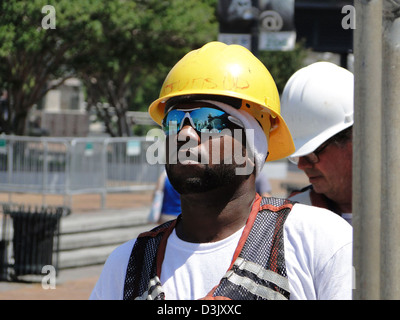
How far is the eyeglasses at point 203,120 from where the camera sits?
2467 mm

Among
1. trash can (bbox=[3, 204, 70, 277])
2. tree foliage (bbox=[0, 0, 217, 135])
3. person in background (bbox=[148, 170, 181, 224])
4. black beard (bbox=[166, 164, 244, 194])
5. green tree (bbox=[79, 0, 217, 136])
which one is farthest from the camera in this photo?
green tree (bbox=[79, 0, 217, 136])

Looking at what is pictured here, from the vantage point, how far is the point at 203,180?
7.91ft

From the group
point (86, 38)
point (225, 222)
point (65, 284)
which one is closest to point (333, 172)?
point (225, 222)

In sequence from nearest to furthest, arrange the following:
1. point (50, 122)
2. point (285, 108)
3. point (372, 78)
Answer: point (372, 78) → point (285, 108) → point (50, 122)

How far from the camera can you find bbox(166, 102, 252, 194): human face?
2.41 m

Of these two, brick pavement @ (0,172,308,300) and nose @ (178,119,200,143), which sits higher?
nose @ (178,119,200,143)

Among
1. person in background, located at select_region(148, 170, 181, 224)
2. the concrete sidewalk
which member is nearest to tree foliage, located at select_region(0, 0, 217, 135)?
the concrete sidewalk

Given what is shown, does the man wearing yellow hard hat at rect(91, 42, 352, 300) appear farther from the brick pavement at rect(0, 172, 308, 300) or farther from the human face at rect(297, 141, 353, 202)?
the brick pavement at rect(0, 172, 308, 300)

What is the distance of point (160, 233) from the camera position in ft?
8.45

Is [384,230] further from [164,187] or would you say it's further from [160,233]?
[164,187]

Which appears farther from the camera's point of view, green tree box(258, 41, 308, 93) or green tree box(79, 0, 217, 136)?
green tree box(258, 41, 308, 93)

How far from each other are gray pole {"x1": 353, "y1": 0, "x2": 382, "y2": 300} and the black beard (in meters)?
0.95
